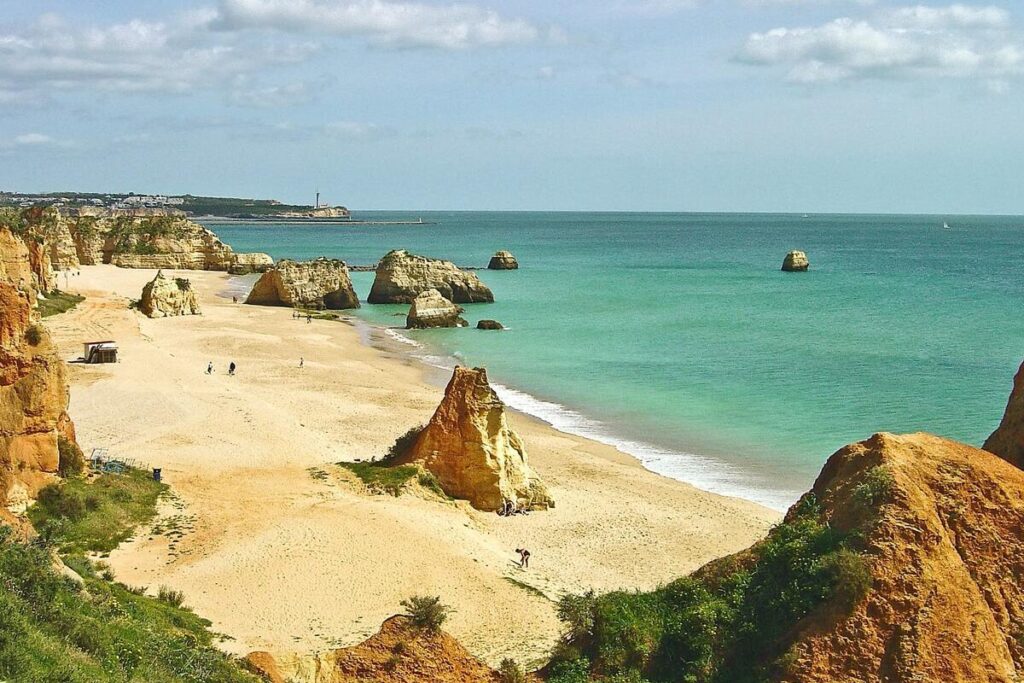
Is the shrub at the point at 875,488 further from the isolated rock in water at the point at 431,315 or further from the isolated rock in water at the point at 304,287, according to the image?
the isolated rock in water at the point at 304,287

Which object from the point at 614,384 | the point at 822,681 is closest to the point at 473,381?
the point at 822,681

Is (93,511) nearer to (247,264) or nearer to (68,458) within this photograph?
(68,458)

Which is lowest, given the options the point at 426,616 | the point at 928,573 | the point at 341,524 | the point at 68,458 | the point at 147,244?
the point at 341,524

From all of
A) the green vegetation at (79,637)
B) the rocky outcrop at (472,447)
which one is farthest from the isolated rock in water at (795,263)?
the green vegetation at (79,637)

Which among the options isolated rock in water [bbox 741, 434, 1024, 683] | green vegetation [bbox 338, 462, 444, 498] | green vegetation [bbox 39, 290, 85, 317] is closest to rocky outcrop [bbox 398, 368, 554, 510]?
green vegetation [bbox 338, 462, 444, 498]

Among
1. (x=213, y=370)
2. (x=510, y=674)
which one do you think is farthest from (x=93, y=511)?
(x=213, y=370)

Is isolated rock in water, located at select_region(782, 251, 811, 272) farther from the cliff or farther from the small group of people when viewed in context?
the small group of people
